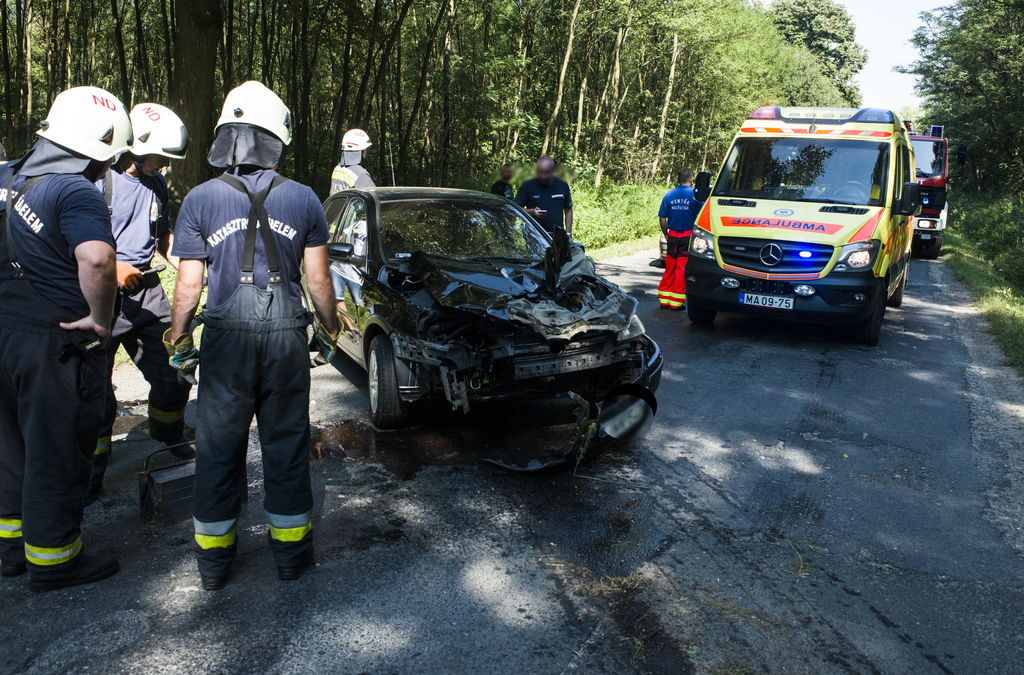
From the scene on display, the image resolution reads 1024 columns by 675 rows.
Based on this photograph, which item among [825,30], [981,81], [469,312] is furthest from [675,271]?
[825,30]

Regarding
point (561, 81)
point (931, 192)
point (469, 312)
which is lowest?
point (469, 312)

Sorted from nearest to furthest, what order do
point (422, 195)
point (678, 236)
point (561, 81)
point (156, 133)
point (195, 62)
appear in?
point (156, 133), point (422, 195), point (678, 236), point (195, 62), point (561, 81)

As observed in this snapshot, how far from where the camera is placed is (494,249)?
5.81 meters

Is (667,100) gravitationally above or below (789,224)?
above

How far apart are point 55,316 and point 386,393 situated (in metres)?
2.21

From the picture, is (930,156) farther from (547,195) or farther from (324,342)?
(324,342)

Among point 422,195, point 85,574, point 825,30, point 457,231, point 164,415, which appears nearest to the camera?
point 85,574

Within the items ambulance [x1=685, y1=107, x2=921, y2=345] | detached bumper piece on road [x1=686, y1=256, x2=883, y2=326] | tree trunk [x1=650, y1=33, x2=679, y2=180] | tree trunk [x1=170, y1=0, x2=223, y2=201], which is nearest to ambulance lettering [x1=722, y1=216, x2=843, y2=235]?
ambulance [x1=685, y1=107, x2=921, y2=345]

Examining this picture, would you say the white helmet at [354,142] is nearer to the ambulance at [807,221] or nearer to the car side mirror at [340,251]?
the car side mirror at [340,251]

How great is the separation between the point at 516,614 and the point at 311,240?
6.03 ft

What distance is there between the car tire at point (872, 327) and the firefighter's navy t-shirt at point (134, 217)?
7.02 meters

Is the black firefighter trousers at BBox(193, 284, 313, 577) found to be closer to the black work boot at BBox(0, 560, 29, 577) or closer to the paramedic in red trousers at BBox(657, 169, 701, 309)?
the black work boot at BBox(0, 560, 29, 577)

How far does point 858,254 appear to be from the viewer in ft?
24.9

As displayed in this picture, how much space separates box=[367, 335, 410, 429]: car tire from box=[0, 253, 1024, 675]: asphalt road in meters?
0.11
